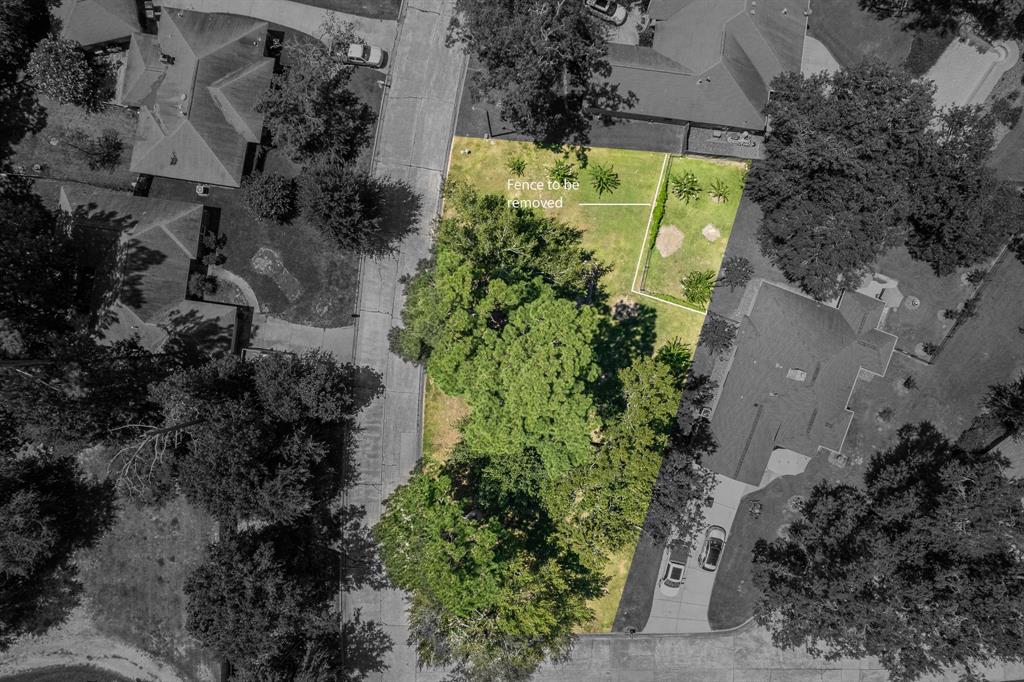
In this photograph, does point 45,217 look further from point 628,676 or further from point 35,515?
point 628,676

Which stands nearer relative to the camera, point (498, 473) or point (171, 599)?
point (498, 473)

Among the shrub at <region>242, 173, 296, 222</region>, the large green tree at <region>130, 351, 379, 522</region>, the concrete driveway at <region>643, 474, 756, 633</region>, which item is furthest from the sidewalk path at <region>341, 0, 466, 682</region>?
the concrete driveway at <region>643, 474, 756, 633</region>

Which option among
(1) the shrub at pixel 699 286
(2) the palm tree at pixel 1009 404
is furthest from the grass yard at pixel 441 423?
(2) the palm tree at pixel 1009 404

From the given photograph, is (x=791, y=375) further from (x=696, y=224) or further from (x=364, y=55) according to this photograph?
(x=364, y=55)

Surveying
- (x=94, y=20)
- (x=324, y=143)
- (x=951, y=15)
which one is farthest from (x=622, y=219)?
(x=94, y=20)

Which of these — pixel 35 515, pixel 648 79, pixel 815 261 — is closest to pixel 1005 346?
pixel 815 261
